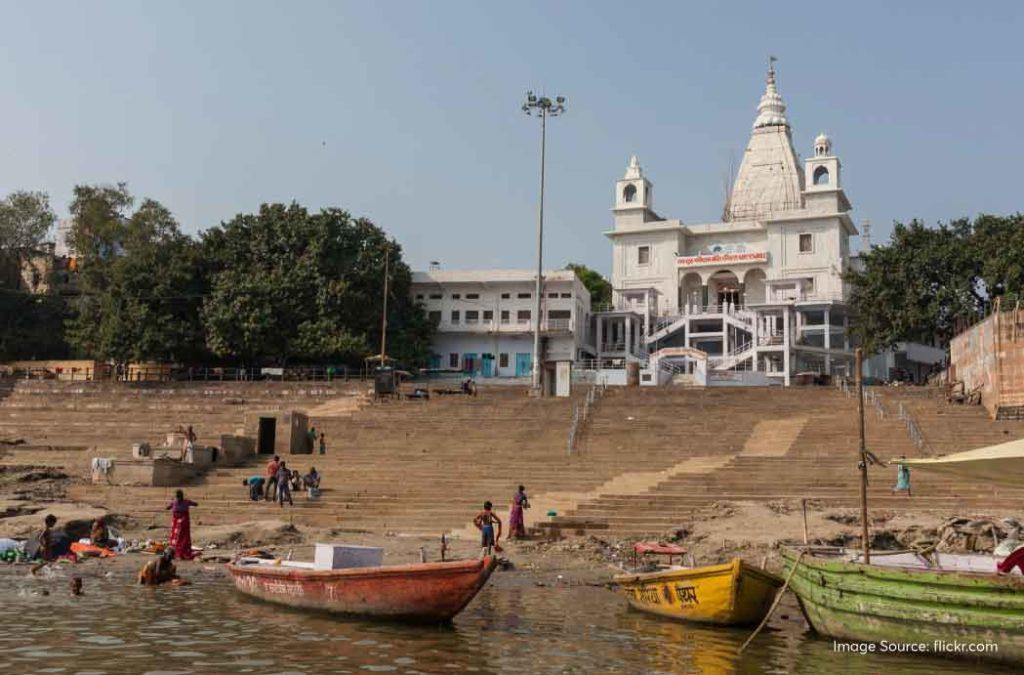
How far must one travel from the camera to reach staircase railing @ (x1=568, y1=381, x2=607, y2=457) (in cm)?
2996

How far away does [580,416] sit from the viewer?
33750 millimetres

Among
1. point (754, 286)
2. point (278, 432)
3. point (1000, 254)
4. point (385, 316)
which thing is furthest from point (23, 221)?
point (1000, 254)

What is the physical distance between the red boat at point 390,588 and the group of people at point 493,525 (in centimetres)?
459

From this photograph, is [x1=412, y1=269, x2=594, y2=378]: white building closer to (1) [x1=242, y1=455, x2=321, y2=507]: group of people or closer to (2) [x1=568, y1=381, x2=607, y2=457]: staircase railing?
(2) [x1=568, y1=381, x2=607, y2=457]: staircase railing

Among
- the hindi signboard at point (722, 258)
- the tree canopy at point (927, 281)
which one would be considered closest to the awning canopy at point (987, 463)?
the tree canopy at point (927, 281)

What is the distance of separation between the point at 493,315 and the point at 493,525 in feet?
139

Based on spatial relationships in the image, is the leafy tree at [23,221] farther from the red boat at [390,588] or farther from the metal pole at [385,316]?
the red boat at [390,588]

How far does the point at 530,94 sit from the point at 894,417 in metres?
23.6

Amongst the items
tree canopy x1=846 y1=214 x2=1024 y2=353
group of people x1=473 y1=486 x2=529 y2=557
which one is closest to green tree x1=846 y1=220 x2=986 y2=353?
tree canopy x1=846 y1=214 x2=1024 y2=353

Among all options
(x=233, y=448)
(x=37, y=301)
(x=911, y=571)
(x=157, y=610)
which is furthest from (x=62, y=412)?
(x=911, y=571)

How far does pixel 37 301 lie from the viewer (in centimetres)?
5841

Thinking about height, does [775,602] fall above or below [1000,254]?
below

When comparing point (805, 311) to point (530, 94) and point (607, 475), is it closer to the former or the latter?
point (530, 94)

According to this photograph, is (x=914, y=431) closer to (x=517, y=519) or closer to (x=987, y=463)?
(x=517, y=519)
